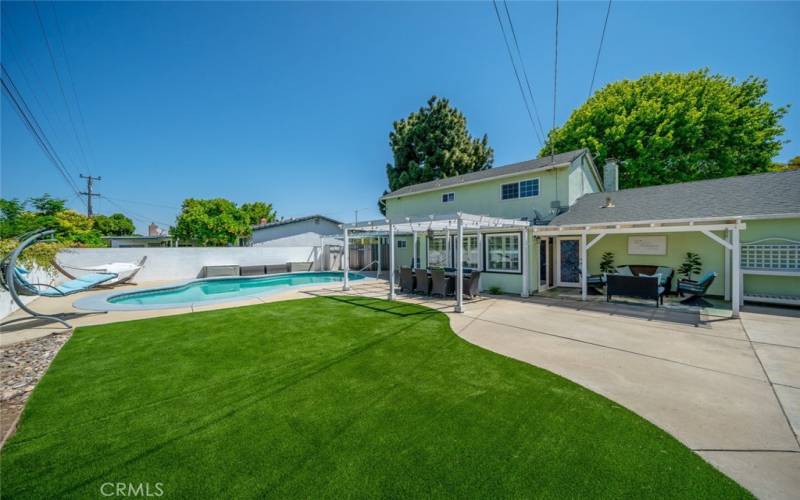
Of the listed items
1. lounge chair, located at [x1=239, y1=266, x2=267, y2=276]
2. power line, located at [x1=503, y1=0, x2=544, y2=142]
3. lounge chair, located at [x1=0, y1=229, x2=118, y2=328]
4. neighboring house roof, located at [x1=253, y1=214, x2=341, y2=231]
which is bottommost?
lounge chair, located at [x1=239, y1=266, x2=267, y2=276]

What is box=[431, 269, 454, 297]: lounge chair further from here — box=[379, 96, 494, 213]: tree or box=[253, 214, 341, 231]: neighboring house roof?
box=[379, 96, 494, 213]: tree

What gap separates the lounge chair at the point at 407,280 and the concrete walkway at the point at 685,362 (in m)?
2.34

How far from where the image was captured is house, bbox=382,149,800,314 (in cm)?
882

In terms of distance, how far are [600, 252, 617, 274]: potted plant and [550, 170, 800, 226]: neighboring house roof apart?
191 centimetres

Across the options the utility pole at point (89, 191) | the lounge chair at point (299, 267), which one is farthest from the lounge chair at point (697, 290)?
the utility pole at point (89, 191)

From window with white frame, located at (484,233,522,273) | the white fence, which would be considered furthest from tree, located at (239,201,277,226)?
window with white frame, located at (484,233,522,273)

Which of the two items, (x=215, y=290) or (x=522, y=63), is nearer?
(x=522, y=63)

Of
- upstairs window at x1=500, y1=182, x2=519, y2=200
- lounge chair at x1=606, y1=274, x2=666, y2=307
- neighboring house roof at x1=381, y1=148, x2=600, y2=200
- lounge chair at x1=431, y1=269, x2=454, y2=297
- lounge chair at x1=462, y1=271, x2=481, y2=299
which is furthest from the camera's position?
upstairs window at x1=500, y1=182, x2=519, y2=200

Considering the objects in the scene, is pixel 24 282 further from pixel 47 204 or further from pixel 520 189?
pixel 47 204

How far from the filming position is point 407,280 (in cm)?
1135

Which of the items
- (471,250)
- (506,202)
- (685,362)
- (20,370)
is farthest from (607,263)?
(20,370)

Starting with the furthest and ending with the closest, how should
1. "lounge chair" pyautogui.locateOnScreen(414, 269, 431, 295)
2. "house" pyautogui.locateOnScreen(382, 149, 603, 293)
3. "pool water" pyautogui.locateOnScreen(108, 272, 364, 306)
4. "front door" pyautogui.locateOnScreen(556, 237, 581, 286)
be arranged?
"front door" pyautogui.locateOnScreen(556, 237, 581, 286)
"house" pyautogui.locateOnScreen(382, 149, 603, 293)
"lounge chair" pyautogui.locateOnScreen(414, 269, 431, 295)
"pool water" pyautogui.locateOnScreen(108, 272, 364, 306)

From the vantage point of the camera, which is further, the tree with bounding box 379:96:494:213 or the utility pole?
the utility pole

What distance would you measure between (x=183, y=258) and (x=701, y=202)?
2253 centimetres
